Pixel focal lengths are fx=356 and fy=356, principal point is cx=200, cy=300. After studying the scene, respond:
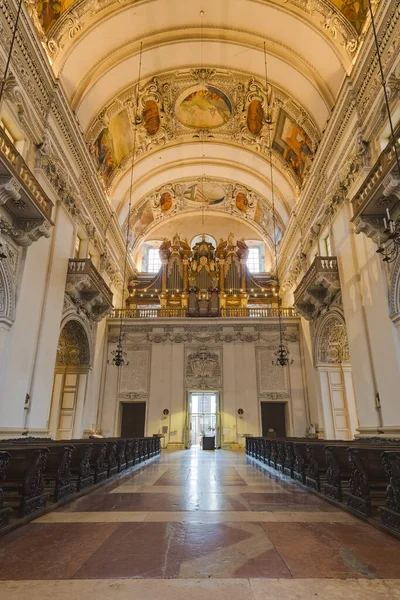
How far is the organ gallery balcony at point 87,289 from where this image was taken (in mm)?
12078

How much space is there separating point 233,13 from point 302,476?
1504 cm

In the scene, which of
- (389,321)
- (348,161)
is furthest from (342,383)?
(348,161)

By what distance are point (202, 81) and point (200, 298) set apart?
1025 cm

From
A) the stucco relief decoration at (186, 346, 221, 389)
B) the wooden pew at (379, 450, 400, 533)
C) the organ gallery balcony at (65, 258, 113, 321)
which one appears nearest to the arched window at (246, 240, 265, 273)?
the stucco relief decoration at (186, 346, 221, 389)

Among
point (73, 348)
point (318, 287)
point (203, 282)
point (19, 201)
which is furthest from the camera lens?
point (203, 282)

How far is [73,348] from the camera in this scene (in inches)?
570

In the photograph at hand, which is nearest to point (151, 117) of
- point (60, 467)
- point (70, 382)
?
point (70, 382)

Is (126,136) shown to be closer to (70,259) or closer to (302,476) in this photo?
(70,259)

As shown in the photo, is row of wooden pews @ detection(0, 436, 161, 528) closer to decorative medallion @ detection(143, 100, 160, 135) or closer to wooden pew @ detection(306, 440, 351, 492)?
wooden pew @ detection(306, 440, 351, 492)

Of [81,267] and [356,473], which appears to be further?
[81,267]

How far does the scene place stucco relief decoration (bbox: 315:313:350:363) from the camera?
44.7ft

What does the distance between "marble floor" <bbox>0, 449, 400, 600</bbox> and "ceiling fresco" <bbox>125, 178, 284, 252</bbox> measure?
57.1ft

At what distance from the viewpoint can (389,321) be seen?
8.48 meters

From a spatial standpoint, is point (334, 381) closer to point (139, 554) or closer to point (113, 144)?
point (139, 554)
